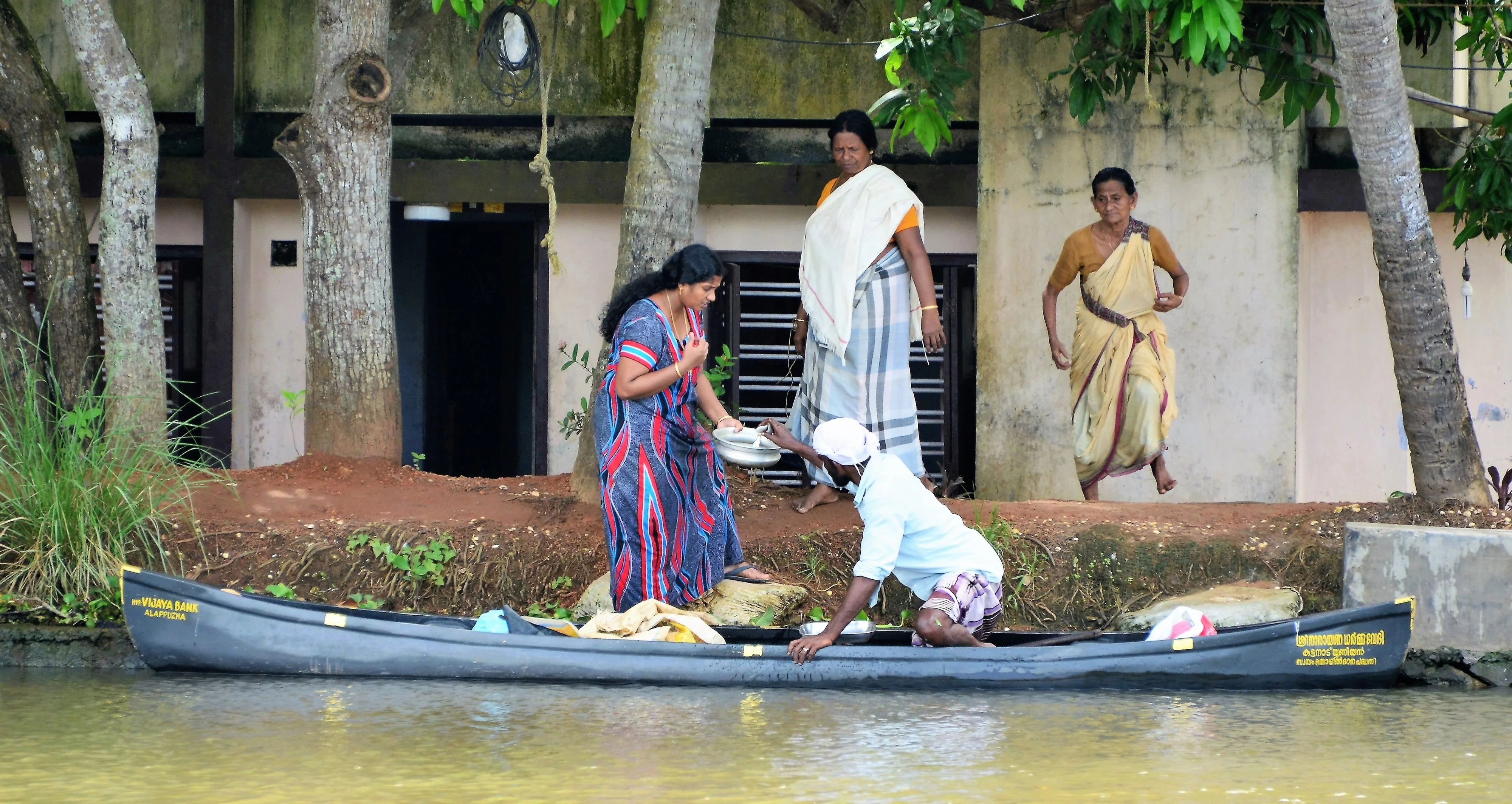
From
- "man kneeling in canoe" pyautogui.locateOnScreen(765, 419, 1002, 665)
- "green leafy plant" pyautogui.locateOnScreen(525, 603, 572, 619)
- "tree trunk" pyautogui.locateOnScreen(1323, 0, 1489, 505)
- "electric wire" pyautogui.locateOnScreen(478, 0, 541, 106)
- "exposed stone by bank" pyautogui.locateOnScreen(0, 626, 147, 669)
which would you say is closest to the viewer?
"man kneeling in canoe" pyautogui.locateOnScreen(765, 419, 1002, 665)

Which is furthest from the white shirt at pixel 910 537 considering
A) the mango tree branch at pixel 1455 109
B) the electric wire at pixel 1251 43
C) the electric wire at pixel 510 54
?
the electric wire at pixel 510 54

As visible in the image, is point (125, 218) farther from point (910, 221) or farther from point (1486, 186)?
point (1486, 186)

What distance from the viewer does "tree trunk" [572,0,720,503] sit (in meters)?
7.91

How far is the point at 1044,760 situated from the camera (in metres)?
4.95

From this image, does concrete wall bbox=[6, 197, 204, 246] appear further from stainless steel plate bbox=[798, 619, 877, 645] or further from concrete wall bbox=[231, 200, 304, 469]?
stainless steel plate bbox=[798, 619, 877, 645]

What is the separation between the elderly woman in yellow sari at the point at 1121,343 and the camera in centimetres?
816

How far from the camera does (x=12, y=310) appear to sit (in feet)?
28.6

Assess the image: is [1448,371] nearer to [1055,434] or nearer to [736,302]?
[1055,434]

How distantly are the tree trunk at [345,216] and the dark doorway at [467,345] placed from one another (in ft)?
13.6

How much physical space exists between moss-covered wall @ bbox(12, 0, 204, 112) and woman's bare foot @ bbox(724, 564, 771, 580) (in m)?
5.73

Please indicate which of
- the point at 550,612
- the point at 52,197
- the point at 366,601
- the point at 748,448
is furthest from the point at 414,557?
the point at 52,197

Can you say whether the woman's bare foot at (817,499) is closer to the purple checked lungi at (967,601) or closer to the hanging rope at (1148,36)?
the purple checked lungi at (967,601)

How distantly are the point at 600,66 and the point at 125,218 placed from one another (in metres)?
3.40

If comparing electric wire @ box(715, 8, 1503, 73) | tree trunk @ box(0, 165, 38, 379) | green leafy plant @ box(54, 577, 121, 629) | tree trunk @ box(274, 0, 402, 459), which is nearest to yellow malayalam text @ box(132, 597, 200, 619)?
green leafy plant @ box(54, 577, 121, 629)
